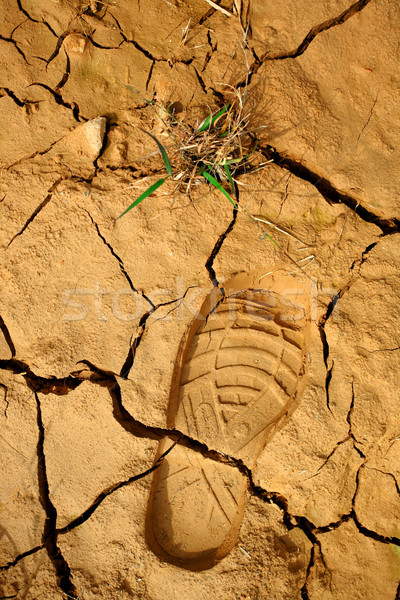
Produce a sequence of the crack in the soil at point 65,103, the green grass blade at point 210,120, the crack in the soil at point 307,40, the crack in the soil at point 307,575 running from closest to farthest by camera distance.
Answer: the crack in the soil at point 307,575 → the green grass blade at point 210,120 → the crack in the soil at point 307,40 → the crack in the soil at point 65,103

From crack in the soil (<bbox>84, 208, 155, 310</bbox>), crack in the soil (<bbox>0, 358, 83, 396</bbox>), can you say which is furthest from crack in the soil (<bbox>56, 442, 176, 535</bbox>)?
crack in the soil (<bbox>84, 208, 155, 310</bbox>)

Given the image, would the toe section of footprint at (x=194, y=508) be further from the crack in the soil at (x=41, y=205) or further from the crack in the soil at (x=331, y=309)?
the crack in the soil at (x=41, y=205)

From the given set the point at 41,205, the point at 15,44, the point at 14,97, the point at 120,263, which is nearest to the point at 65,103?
the point at 14,97

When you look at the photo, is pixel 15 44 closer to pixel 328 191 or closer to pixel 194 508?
pixel 328 191

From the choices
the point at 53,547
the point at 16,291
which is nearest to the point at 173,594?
the point at 53,547

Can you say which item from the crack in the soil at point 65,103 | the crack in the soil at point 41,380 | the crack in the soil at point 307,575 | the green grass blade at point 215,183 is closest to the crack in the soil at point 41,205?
the crack in the soil at point 65,103

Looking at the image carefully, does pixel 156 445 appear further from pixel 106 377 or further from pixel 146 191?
pixel 146 191

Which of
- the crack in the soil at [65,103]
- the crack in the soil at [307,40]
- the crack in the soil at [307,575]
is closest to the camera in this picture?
the crack in the soil at [307,575]
